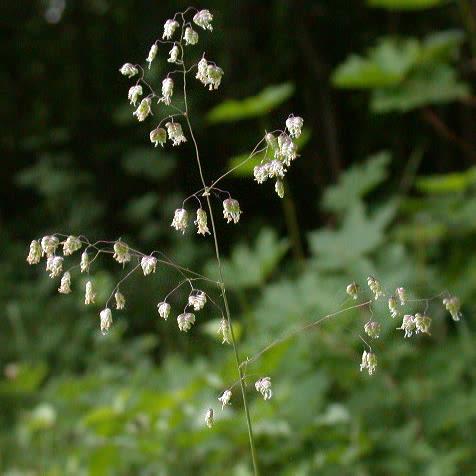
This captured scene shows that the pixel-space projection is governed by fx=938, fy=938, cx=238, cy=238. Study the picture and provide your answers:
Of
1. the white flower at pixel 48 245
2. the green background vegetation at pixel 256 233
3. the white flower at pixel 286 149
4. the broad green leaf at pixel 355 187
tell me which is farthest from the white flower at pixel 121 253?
the broad green leaf at pixel 355 187

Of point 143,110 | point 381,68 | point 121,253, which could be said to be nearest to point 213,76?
point 143,110

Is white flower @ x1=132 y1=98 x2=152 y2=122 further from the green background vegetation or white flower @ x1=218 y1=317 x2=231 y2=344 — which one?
the green background vegetation

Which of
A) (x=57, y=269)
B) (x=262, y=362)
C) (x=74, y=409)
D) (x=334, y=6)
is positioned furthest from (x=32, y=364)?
(x=57, y=269)

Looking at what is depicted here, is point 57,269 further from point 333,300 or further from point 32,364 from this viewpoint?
point 32,364

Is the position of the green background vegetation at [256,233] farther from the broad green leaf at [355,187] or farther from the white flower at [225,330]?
the white flower at [225,330]

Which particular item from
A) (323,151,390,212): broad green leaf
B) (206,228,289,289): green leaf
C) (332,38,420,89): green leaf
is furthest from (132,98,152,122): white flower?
(323,151,390,212): broad green leaf
